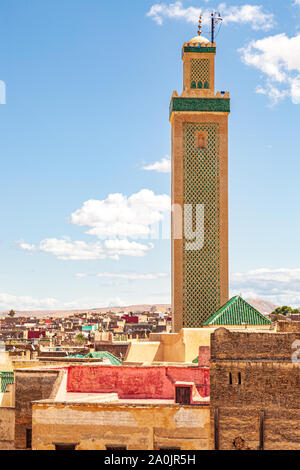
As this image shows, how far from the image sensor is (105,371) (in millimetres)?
11461

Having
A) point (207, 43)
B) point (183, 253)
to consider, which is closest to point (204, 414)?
point (183, 253)

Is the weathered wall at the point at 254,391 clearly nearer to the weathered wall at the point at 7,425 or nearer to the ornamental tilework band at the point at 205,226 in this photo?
the weathered wall at the point at 7,425

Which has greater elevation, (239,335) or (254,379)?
(239,335)

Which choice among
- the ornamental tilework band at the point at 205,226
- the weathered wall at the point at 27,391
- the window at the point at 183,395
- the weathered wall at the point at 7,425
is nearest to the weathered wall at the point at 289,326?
the window at the point at 183,395

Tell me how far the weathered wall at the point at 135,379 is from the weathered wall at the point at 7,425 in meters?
1.05

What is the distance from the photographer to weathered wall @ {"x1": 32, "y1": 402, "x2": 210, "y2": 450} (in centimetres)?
938

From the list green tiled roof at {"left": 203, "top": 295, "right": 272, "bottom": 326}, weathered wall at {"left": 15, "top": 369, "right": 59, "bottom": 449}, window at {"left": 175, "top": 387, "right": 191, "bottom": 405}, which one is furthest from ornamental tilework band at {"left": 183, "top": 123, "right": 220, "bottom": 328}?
window at {"left": 175, "top": 387, "right": 191, "bottom": 405}

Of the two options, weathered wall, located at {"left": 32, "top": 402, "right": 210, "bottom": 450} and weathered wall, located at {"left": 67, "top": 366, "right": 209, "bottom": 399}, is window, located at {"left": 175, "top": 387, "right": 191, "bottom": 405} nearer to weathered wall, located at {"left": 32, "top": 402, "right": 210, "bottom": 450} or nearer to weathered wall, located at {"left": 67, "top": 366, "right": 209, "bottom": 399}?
weathered wall, located at {"left": 32, "top": 402, "right": 210, "bottom": 450}

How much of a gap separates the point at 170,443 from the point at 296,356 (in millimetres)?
2196

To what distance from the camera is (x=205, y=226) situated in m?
22.3

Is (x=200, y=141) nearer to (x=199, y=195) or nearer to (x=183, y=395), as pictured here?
(x=199, y=195)

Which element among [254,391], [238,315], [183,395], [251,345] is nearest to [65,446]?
[183,395]

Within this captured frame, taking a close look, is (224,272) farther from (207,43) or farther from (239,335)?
(239,335)
